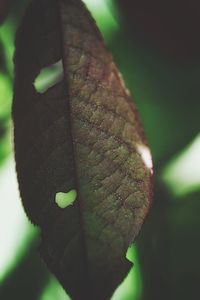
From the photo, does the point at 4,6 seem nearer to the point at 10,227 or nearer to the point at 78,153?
the point at 78,153

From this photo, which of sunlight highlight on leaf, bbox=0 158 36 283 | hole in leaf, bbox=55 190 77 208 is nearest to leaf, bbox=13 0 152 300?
hole in leaf, bbox=55 190 77 208

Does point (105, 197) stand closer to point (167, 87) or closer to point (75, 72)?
point (75, 72)

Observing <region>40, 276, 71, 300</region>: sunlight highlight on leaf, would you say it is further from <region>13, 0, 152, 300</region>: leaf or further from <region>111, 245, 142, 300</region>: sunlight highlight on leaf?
<region>13, 0, 152, 300</region>: leaf

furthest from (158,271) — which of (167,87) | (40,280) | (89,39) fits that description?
(89,39)

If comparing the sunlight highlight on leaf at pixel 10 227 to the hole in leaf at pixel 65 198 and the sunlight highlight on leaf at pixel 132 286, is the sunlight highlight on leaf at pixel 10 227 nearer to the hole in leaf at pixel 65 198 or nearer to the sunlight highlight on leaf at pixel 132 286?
the sunlight highlight on leaf at pixel 132 286

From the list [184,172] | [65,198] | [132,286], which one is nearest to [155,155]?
[184,172]

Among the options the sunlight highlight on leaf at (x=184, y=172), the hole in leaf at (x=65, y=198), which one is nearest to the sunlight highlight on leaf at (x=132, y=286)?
the sunlight highlight on leaf at (x=184, y=172)

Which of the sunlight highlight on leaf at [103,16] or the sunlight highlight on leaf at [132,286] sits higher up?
the sunlight highlight on leaf at [103,16]
